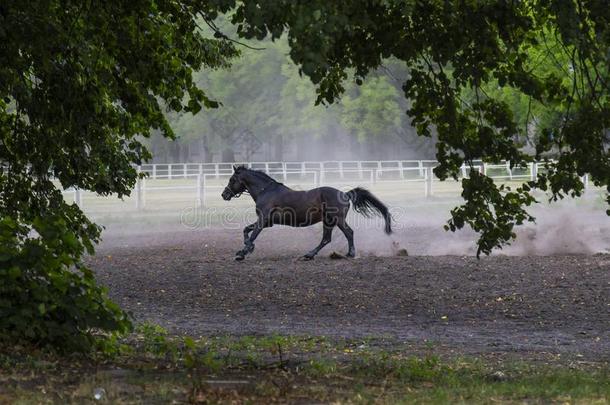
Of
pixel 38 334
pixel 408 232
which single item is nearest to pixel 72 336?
pixel 38 334

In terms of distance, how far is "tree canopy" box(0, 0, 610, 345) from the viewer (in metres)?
8.72

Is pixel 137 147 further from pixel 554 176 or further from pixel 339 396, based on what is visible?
pixel 339 396

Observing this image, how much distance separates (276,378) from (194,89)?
16.0 feet

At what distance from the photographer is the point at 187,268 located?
21250mm

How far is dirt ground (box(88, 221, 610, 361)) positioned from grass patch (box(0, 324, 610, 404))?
7.30ft

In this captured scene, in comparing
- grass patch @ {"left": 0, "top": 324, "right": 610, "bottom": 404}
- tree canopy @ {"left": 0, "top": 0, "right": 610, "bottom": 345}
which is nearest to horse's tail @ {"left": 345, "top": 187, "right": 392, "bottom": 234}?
tree canopy @ {"left": 0, "top": 0, "right": 610, "bottom": 345}

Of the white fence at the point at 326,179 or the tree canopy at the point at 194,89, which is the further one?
the white fence at the point at 326,179

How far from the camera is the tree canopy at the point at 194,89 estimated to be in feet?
28.6

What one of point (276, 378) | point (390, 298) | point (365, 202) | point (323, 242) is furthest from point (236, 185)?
point (276, 378)

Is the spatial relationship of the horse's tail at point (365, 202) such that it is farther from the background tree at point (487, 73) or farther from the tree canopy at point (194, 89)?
the background tree at point (487, 73)

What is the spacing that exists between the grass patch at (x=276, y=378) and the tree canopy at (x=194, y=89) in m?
0.56

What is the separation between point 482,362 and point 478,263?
9897mm

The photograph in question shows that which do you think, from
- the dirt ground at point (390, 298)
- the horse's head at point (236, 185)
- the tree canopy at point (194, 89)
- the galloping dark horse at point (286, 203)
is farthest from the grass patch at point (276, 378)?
the horse's head at point (236, 185)

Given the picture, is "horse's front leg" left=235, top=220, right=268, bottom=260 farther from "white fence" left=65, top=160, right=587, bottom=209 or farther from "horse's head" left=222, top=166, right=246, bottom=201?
"white fence" left=65, top=160, right=587, bottom=209
